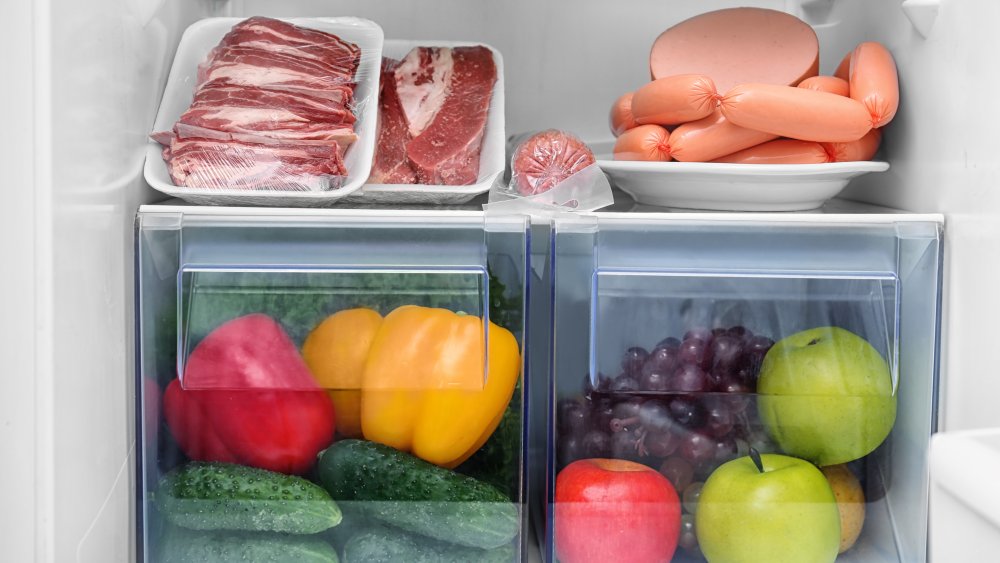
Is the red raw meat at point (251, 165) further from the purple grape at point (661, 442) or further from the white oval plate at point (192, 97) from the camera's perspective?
the purple grape at point (661, 442)

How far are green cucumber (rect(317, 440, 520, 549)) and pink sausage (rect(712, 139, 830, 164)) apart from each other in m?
0.49

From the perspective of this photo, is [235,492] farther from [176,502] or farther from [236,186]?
[236,186]

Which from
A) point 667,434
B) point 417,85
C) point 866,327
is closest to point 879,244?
point 866,327

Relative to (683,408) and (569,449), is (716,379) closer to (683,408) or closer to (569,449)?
(683,408)

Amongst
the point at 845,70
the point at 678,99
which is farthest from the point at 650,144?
the point at 845,70

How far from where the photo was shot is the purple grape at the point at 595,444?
3.24ft

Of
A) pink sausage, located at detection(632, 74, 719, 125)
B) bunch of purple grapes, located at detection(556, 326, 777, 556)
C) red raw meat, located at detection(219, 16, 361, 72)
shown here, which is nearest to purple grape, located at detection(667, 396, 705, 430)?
bunch of purple grapes, located at detection(556, 326, 777, 556)

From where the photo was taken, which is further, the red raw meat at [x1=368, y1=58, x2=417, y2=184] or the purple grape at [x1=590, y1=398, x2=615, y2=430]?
the red raw meat at [x1=368, y1=58, x2=417, y2=184]

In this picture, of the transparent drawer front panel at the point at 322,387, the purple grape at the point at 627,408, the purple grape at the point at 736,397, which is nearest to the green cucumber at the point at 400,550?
the transparent drawer front panel at the point at 322,387

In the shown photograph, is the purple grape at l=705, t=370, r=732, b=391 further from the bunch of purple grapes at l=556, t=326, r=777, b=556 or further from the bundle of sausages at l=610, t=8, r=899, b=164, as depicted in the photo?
the bundle of sausages at l=610, t=8, r=899, b=164

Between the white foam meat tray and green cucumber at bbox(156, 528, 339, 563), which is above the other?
the white foam meat tray

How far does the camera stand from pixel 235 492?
0.93m

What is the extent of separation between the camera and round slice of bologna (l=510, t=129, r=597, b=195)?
3.46ft

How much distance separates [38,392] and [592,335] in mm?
538
